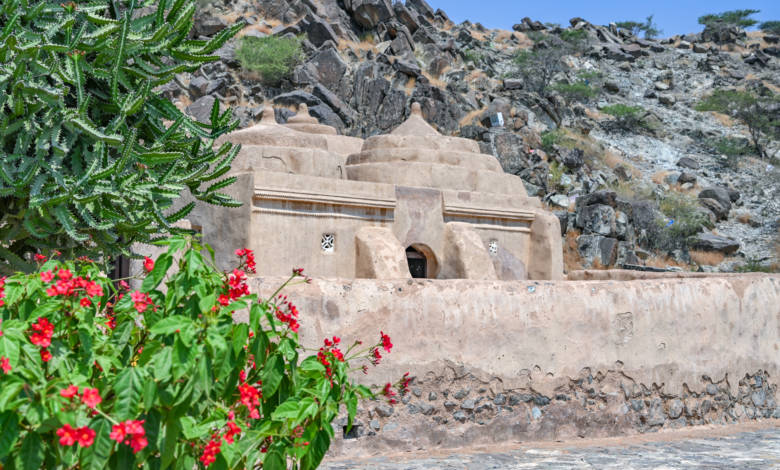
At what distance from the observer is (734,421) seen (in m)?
8.02

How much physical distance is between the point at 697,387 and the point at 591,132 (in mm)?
42023

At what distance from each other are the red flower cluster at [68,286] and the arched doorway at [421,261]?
426 inches

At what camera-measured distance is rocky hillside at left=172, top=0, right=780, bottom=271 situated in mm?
34156

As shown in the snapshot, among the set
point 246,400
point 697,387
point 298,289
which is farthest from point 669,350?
point 246,400

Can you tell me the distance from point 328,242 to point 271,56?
30314 mm

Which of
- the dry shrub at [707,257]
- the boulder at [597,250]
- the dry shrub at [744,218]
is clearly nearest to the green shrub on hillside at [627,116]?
the dry shrub at [744,218]

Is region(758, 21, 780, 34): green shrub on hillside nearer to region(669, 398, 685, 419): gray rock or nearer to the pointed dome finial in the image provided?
the pointed dome finial

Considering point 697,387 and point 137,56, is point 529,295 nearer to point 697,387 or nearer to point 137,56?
point 697,387

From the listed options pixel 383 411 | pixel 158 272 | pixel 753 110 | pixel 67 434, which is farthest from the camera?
pixel 753 110

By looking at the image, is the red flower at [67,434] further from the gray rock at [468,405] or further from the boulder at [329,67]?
the boulder at [329,67]

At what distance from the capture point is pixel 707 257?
3375cm

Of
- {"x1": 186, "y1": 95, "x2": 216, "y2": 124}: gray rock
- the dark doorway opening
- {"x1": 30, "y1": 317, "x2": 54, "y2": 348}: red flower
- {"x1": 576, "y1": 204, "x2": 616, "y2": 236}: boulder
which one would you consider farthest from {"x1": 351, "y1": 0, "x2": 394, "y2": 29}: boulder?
{"x1": 30, "y1": 317, "x2": 54, "y2": 348}: red flower

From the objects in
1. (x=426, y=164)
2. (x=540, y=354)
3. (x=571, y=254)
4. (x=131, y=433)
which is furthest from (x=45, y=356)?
(x=571, y=254)

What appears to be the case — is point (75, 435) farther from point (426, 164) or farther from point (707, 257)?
point (707, 257)
